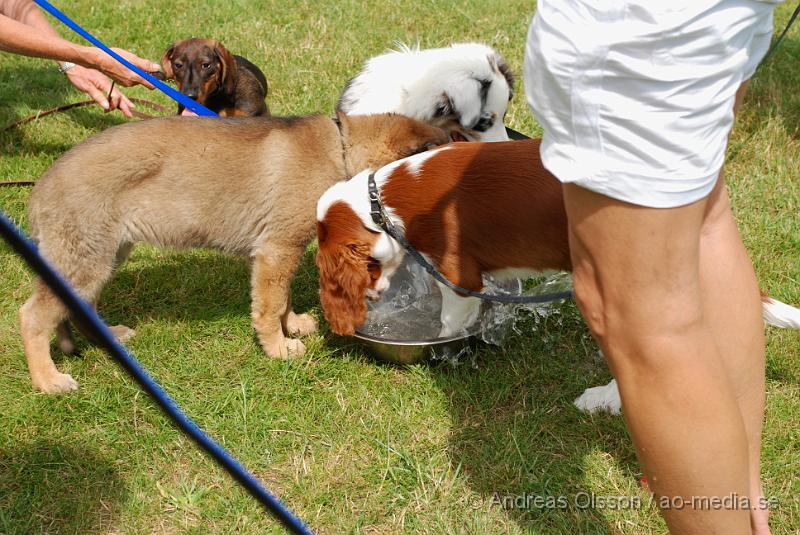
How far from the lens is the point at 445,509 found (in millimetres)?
2805

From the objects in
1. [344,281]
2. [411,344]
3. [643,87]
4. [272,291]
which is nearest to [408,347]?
[411,344]

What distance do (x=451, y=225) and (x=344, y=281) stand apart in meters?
0.52

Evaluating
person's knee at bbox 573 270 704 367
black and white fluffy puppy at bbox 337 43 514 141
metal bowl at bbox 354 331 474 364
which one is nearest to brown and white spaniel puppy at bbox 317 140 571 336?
metal bowl at bbox 354 331 474 364

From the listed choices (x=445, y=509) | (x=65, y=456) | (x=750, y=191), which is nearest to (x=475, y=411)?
(x=445, y=509)

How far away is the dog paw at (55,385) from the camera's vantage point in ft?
11.0

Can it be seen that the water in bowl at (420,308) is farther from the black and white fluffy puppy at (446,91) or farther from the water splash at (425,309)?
the black and white fluffy puppy at (446,91)

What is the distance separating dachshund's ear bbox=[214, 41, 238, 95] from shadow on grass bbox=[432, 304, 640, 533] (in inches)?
109

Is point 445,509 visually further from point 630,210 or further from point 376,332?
point 630,210

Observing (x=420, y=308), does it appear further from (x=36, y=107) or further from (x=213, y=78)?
(x=36, y=107)

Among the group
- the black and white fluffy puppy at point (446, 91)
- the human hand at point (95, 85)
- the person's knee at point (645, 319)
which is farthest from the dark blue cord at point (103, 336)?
the human hand at point (95, 85)

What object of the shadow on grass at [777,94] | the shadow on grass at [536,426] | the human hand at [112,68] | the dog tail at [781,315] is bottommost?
the shadow on grass at [536,426]

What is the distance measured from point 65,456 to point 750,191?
4.09m

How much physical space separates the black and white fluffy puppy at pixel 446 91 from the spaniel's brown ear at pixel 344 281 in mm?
1060

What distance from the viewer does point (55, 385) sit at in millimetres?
3369
